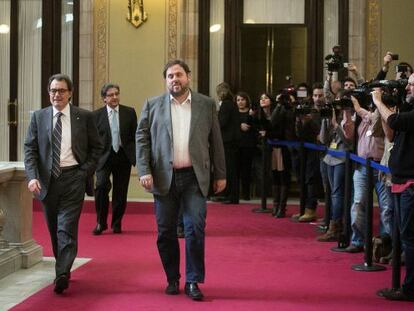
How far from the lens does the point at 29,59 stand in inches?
523

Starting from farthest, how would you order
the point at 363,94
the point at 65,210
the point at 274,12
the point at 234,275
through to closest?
the point at 274,12 → the point at 234,275 → the point at 363,94 → the point at 65,210

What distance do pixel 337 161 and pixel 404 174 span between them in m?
2.70

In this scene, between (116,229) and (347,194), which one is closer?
(347,194)

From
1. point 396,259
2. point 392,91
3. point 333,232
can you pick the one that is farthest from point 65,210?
point 333,232

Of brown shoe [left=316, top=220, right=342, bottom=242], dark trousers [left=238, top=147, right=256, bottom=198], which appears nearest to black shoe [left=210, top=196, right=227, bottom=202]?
dark trousers [left=238, top=147, right=256, bottom=198]

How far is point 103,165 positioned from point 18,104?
449 cm

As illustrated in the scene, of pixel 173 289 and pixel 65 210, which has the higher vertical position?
pixel 65 210

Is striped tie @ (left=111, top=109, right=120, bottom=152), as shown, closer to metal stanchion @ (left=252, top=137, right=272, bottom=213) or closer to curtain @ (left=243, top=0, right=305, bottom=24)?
metal stanchion @ (left=252, top=137, right=272, bottom=213)

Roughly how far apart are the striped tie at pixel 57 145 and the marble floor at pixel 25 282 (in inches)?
35.5

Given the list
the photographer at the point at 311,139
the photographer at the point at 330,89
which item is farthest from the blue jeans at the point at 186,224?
the photographer at the point at 311,139

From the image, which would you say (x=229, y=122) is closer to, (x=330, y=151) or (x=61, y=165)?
(x=330, y=151)

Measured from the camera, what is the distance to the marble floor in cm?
604

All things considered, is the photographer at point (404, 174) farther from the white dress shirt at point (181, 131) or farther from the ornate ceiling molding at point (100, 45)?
the ornate ceiling molding at point (100, 45)

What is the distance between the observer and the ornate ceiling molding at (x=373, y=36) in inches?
488
